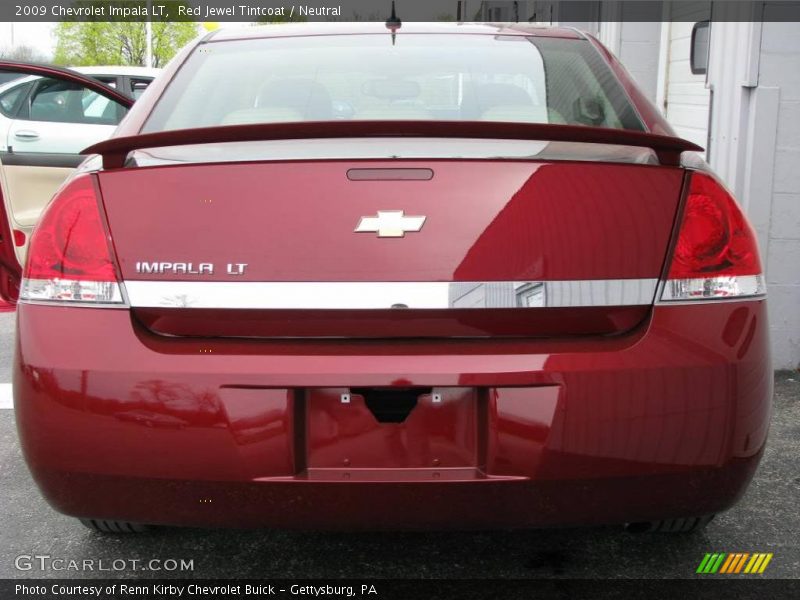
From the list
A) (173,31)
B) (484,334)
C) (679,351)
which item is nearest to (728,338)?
(679,351)

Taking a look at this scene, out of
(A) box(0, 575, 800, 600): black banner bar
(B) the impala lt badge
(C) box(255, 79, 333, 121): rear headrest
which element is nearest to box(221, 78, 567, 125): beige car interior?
(C) box(255, 79, 333, 121): rear headrest

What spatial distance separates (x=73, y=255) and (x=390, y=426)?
0.80 meters

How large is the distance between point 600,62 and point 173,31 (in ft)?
148

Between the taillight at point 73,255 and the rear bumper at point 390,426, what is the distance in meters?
0.06

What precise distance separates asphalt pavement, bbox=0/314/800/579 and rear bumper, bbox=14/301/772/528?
56 cm

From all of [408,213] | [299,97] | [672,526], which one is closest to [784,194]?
[672,526]

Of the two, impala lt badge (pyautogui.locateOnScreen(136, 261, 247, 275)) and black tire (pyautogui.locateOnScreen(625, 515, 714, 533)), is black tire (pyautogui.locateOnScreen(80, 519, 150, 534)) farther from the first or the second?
black tire (pyautogui.locateOnScreen(625, 515, 714, 533))

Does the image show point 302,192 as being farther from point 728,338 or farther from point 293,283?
point 728,338

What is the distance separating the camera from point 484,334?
1998 millimetres

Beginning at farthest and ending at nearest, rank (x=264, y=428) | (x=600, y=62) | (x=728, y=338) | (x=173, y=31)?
(x=173, y=31)
(x=600, y=62)
(x=728, y=338)
(x=264, y=428)

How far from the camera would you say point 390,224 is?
1.97 meters

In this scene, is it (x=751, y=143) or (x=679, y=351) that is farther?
(x=751, y=143)

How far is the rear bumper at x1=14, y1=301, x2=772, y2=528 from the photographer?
1946 mm

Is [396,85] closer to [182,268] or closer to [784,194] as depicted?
[182,268]
